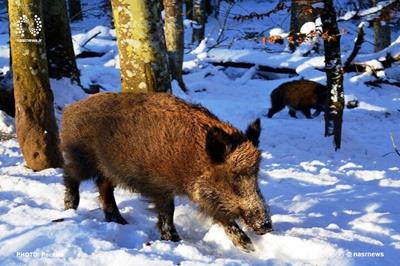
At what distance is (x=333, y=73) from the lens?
8.81m

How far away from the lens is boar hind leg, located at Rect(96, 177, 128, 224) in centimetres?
424

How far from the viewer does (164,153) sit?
3908 mm

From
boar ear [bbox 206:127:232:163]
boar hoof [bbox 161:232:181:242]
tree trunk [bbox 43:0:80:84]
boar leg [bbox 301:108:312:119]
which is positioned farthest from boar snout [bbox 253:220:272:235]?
boar leg [bbox 301:108:312:119]

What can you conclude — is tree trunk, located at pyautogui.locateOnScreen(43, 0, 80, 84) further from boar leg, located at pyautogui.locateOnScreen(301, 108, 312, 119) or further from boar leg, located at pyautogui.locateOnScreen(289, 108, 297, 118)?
boar leg, located at pyautogui.locateOnScreen(289, 108, 297, 118)

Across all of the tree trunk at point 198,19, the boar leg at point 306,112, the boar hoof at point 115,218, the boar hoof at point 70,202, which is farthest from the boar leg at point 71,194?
the tree trunk at point 198,19

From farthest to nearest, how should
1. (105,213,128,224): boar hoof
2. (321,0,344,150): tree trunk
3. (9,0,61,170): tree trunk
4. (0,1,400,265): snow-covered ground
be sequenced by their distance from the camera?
(321,0,344,150): tree trunk → (9,0,61,170): tree trunk → (105,213,128,224): boar hoof → (0,1,400,265): snow-covered ground

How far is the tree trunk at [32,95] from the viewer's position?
5.60m

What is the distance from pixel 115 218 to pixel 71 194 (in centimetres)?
57

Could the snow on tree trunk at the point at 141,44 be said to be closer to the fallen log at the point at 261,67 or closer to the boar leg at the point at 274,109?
the boar leg at the point at 274,109

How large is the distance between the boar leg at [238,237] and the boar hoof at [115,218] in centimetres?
88

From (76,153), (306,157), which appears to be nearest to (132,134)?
(76,153)

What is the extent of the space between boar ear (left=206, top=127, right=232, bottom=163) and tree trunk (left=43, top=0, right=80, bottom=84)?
5158 millimetres

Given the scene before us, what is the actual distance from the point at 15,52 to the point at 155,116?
2.40m

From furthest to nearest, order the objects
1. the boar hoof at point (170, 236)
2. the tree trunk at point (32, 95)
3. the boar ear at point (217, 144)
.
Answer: the tree trunk at point (32, 95)
the boar hoof at point (170, 236)
the boar ear at point (217, 144)
